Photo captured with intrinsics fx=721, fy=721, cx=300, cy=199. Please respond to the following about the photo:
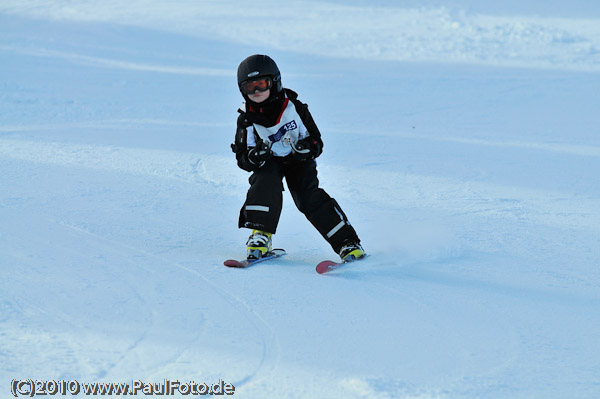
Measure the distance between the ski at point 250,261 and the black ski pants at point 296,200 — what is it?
0.16 metres

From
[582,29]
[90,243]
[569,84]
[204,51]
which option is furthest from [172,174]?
[582,29]

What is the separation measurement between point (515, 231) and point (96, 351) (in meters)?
3.03

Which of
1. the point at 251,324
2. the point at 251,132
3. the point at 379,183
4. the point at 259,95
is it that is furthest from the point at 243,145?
the point at 379,183

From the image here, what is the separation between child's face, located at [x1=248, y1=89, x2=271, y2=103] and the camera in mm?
3987

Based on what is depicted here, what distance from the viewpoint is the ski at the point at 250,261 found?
12.7ft

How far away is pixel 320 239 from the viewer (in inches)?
186

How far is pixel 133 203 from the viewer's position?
17.1 ft

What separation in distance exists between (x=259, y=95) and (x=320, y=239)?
118 centimetres

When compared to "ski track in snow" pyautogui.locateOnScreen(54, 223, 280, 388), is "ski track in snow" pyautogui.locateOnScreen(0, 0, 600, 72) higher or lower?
higher

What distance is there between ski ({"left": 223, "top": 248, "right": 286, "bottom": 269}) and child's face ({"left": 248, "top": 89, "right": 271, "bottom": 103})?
880 millimetres

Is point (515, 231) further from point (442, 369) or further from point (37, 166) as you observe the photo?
point (37, 166)

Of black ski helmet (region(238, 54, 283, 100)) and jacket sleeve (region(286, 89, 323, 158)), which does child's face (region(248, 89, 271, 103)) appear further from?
jacket sleeve (region(286, 89, 323, 158))

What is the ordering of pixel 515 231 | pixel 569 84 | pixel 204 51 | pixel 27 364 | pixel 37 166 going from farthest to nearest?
1. pixel 204 51
2. pixel 569 84
3. pixel 37 166
4. pixel 515 231
5. pixel 27 364

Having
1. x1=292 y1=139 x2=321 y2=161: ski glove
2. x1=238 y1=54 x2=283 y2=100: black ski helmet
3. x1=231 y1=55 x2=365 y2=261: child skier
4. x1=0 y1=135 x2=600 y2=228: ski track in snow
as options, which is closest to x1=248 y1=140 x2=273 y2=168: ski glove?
x1=231 y1=55 x2=365 y2=261: child skier
